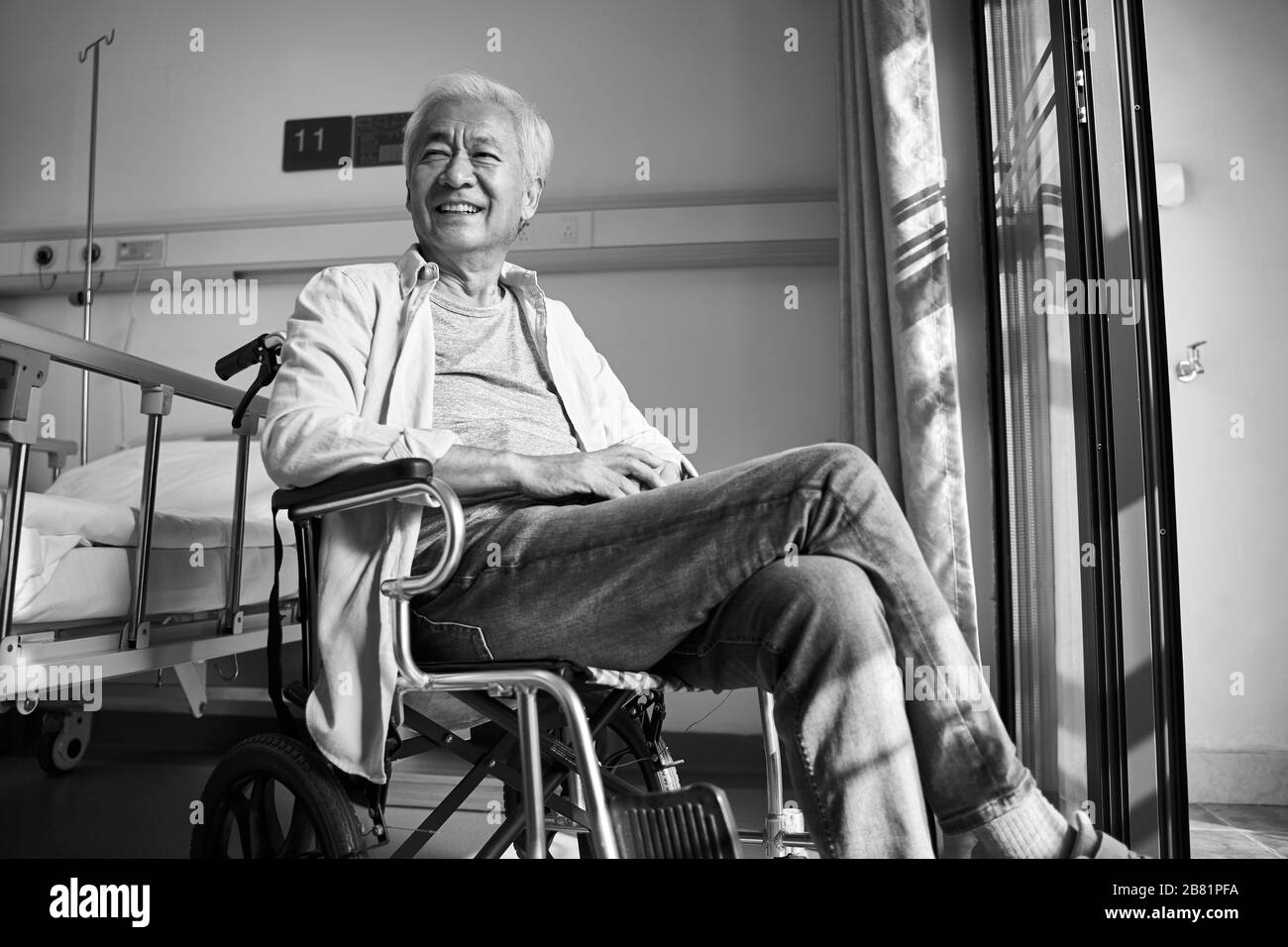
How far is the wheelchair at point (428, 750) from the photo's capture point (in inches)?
38.9

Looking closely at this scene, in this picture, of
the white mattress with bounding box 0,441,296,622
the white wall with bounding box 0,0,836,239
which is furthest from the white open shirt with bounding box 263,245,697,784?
the white wall with bounding box 0,0,836,239

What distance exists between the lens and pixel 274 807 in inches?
56.1

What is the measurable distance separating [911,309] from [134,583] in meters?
1.73

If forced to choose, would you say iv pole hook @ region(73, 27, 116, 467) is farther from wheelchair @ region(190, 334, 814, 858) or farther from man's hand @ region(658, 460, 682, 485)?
man's hand @ region(658, 460, 682, 485)

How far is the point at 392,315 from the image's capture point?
144 cm

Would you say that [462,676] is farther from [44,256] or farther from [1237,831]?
[44,256]

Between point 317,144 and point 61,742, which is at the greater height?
point 317,144

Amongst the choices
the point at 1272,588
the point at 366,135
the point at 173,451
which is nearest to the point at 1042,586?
the point at 1272,588

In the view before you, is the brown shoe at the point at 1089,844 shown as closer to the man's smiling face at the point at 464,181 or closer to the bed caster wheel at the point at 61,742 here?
the man's smiling face at the point at 464,181

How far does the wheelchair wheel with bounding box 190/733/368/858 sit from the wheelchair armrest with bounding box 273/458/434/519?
338 millimetres

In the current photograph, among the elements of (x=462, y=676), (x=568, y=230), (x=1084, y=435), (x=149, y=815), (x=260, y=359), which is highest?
(x=568, y=230)

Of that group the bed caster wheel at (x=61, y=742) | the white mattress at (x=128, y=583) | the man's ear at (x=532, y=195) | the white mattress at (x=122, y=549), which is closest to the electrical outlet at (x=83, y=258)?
the white mattress at (x=122, y=549)

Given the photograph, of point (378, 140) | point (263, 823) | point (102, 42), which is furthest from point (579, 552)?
point (102, 42)
